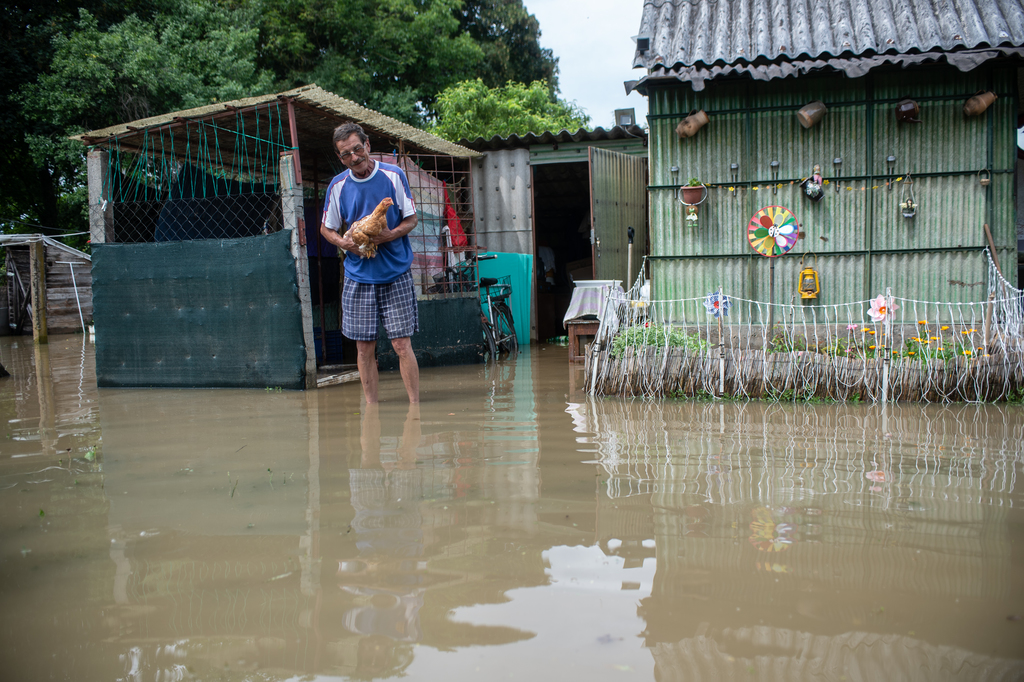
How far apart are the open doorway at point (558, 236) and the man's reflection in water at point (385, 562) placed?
824 centimetres

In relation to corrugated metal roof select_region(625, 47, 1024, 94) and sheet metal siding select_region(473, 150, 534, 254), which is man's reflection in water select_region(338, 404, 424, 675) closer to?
corrugated metal roof select_region(625, 47, 1024, 94)

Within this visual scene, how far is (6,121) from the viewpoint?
15.2 m

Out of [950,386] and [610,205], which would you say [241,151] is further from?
[950,386]

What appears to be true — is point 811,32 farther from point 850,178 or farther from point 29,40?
point 29,40

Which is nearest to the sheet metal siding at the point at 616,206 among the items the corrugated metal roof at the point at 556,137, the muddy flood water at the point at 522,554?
the corrugated metal roof at the point at 556,137

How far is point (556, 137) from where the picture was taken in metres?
10.3

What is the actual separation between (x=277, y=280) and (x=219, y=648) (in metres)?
4.75

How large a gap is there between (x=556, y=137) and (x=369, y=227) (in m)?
6.49

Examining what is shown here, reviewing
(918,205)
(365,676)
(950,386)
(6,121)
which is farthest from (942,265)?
(6,121)

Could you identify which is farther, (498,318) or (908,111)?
(498,318)

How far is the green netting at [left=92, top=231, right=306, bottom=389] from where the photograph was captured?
6180 mm

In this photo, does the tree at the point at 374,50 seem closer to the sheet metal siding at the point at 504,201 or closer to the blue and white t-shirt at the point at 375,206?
the sheet metal siding at the point at 504,201

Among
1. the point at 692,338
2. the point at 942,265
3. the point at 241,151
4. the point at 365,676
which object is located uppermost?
the point at 241,151

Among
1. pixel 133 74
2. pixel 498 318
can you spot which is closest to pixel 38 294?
pixel 133 74
